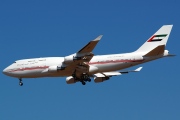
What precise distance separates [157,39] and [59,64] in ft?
46.0

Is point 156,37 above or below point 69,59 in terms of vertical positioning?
above

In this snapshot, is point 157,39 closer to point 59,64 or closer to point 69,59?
point 69,59

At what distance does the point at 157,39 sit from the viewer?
292 ft

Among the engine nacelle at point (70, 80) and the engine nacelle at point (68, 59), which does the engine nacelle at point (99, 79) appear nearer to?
the engine nacelle at point (70, 80)

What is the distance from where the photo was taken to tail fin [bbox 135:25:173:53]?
88.2 m

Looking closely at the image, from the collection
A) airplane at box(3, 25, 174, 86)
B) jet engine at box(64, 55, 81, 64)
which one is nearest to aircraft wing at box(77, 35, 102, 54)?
airplane at box(3, 25, 174, 86)

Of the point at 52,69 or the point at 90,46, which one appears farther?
the point at 52,69

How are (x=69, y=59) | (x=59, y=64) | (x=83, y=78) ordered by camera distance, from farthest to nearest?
(x=83, y=78), (x=59, y=64), (x=69, y=59)

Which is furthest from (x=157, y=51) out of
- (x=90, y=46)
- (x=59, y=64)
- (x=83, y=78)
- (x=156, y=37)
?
(x=59, y=64)

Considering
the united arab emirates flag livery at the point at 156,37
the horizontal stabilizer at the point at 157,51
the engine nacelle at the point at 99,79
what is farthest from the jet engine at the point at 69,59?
the united arab emirates flag livery at the point at 156,37

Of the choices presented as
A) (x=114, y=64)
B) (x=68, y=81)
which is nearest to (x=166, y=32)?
(x=114, y=64)

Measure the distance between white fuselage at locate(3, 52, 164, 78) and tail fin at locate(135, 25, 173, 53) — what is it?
3.01 meters

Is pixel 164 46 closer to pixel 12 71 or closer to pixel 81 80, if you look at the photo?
pixel 81 80

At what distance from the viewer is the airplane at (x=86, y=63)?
3290 inches
